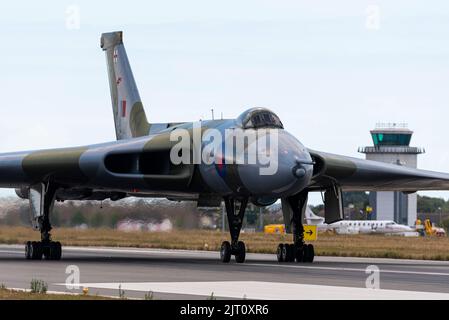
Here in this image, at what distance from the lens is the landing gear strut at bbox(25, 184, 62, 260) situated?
28.4 meters

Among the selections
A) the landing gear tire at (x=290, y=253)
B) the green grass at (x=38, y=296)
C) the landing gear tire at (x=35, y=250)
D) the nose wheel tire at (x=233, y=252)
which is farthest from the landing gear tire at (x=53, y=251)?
the green grass at (x=38, y=296)

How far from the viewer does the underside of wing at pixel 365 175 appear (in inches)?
1097

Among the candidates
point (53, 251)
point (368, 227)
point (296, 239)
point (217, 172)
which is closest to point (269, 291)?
point (217, 172)


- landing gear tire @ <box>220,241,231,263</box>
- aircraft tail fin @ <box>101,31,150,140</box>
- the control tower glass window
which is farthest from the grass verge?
the control tower glass window

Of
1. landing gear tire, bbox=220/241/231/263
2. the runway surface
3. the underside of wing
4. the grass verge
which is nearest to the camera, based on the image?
the runway surface

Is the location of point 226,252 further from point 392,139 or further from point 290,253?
point 392,139

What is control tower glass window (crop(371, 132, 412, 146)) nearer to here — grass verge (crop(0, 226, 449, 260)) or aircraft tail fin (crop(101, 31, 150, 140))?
grass verge (crop(0, 226, 449, 260))

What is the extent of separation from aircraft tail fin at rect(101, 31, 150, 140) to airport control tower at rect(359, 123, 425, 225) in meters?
86.1

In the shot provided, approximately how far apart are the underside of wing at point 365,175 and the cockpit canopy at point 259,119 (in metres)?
1.75

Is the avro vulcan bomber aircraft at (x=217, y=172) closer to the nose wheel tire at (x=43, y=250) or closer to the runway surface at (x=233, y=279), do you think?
the nose wheel tire at (x=43, y=250)
